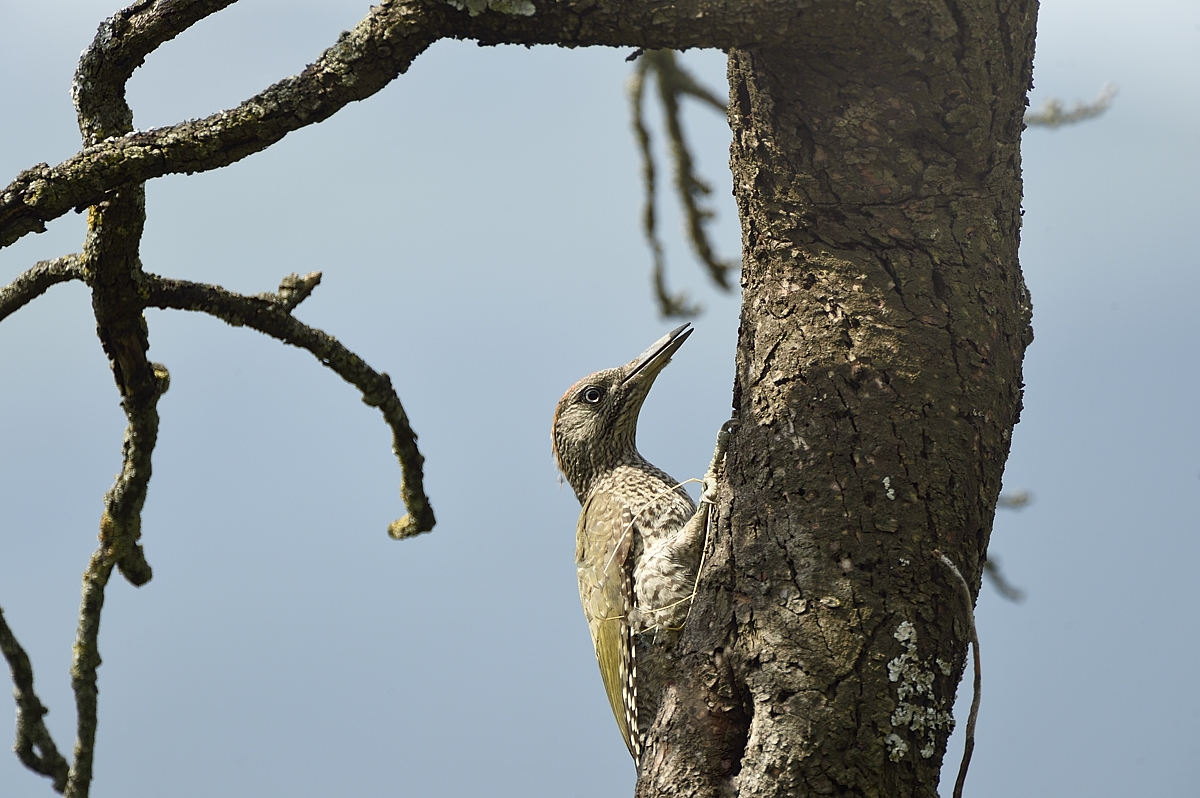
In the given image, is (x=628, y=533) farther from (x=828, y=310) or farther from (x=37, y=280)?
(x=37, y=280)

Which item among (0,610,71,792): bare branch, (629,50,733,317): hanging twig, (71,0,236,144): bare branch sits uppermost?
(629,50,733,317): hanging twig

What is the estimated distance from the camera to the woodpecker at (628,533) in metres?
2.91

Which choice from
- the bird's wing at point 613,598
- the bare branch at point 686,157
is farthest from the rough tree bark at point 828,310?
the bare branch at point 686,157

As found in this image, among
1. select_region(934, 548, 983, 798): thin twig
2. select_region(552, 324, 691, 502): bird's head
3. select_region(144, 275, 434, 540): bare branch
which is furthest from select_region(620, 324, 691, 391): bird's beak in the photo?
select_region(934, 548, 983, 798): thin twig

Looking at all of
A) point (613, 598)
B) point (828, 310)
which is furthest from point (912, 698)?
point (613, 598)

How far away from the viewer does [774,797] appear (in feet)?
6.47

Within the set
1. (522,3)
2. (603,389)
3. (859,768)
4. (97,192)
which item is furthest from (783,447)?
(603,389)

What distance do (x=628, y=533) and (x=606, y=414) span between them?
72cm

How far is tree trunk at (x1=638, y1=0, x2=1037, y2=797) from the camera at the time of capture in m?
1.99

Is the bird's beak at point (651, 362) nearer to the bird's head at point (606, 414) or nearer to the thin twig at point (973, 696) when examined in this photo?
the bird's head at point (606, 414)

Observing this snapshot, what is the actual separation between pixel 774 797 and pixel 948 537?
64 cm

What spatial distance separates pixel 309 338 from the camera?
2.92 metres

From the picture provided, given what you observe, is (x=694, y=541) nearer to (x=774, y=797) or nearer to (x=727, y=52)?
(x=774, y=797)

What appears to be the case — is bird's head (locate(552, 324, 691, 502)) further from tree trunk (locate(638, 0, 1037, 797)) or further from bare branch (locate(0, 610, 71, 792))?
bare branch (locate(0, 610, 71, 792))
